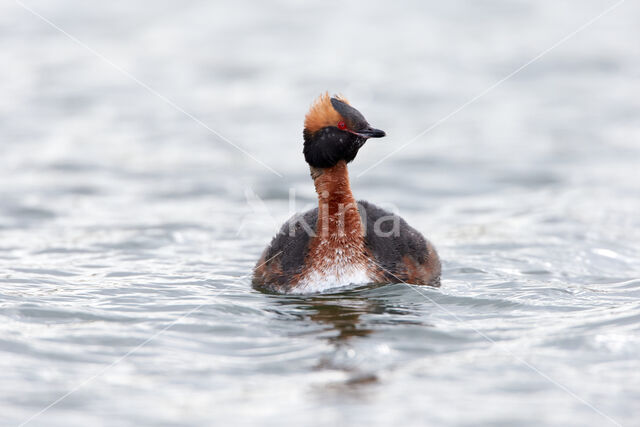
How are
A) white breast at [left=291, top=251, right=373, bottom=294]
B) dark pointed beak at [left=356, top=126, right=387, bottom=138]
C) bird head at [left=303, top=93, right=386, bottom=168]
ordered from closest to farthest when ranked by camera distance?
1. dark pointed beak at [left=356, top=126, right=387, bottom=138]
2. bird head at [left=303, top=93, right=386, bottom=168]
3. white breast at [left=291, top=251, right=373, bottom=294]

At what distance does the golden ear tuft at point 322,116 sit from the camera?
9.13 meters

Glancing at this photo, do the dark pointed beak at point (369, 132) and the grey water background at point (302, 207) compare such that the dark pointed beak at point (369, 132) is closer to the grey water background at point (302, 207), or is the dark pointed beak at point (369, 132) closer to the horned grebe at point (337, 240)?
the horned grebe at point (337, 240)

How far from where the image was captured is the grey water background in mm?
6922

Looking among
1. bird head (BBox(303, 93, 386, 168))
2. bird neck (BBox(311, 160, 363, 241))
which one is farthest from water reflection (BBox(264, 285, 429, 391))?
bird head (BBox(303, 93, 386, 168))

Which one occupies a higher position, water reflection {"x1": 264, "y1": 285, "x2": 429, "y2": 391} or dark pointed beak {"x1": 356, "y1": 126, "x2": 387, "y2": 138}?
dark pointed beak {"x1": 356, "y1": 126, "x2": 387, "y2": 138}

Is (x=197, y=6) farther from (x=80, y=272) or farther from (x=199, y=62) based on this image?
(x=80, y=272)

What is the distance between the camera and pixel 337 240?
9289 millimetres

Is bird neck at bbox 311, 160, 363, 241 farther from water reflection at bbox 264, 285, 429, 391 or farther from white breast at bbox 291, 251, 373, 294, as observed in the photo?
water reflection at bbox 264, 285, 429, 391

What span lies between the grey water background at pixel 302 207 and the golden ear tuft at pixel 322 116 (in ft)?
5.64

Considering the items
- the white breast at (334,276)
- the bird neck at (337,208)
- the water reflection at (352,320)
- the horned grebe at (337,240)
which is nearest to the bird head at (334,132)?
the horned grebe at (337,240)

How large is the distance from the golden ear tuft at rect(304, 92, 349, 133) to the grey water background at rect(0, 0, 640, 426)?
5.64 ft

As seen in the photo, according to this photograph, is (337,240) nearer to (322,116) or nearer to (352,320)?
(352,320)

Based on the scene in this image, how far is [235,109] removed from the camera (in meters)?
19.3

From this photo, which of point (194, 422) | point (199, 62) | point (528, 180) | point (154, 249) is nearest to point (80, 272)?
point (154, 249)
